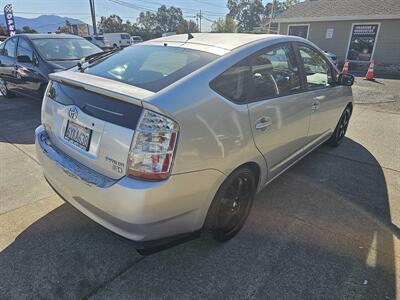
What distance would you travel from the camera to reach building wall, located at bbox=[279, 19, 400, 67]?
17.0 metres

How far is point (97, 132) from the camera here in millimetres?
1960

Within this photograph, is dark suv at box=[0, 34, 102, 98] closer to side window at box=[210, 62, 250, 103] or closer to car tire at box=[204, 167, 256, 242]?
side window at box=[210, 62, 250, 103]

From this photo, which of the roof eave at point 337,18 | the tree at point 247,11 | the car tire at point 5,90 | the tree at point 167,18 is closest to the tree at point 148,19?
the tree at point 167,18

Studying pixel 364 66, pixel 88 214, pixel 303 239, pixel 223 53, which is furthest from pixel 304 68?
pixel 364 66

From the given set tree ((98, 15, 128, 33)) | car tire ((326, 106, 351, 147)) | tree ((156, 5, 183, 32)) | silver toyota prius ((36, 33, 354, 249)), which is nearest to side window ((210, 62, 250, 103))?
silver toyota prius ((36, 33, 354, 249))

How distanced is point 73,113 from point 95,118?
0.94ft

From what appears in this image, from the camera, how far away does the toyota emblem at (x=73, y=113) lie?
213 cm

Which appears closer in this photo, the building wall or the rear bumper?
the rear bumper

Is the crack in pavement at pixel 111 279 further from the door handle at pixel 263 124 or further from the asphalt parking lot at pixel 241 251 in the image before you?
the door handle at pixel 263 124

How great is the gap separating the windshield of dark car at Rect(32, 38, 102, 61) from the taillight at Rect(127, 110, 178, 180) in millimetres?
5128

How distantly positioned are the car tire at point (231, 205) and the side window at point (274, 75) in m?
0.67

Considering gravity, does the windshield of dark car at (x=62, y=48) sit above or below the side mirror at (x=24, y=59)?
above

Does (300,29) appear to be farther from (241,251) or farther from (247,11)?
(247,11)

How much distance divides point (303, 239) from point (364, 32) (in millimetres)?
19314
